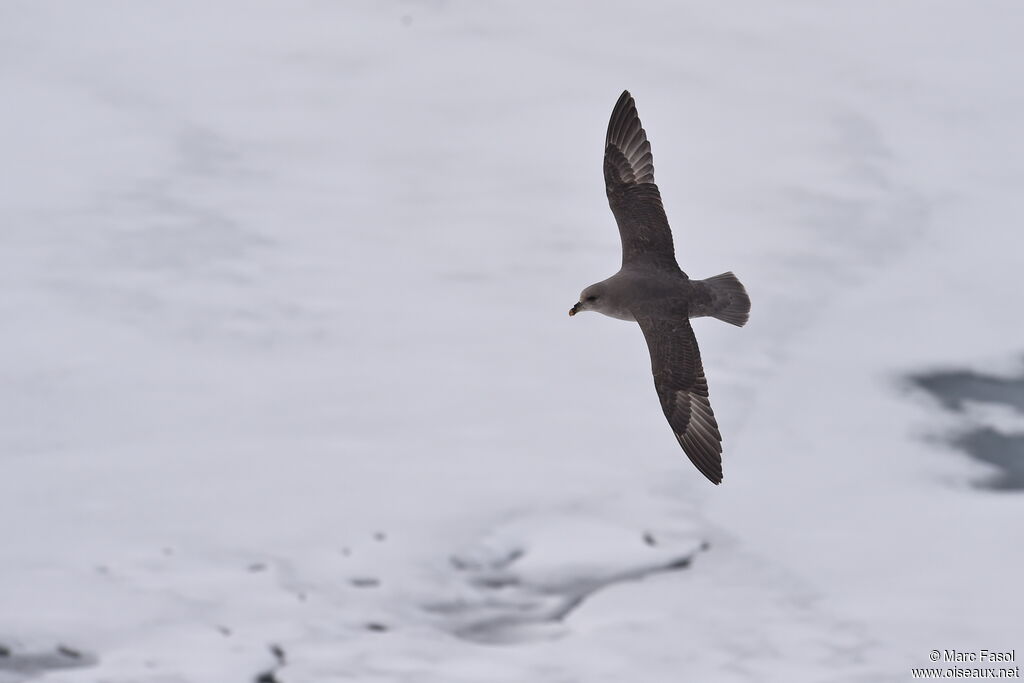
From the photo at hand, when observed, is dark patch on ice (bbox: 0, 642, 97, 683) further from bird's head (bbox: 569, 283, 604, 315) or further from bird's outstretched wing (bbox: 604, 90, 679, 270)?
bird's outstretched wing (bbox: 604, 90, 679, 270)

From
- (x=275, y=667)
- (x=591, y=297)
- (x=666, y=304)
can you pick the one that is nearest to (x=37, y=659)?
(x=275, y=667)

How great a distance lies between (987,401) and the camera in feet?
32.2

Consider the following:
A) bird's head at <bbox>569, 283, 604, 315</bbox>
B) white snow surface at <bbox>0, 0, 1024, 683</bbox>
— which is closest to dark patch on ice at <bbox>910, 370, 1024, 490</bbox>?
white snow surface at <bbox>0, 0, 1024, 683</bbox>

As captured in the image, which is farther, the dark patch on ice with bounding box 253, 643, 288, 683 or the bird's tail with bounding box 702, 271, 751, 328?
the dark patch on ice with bounding box 253, 643, 288, 683

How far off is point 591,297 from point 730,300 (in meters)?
0.82

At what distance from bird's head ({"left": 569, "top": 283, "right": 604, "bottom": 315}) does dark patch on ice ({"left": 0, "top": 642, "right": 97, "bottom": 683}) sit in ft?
10.8

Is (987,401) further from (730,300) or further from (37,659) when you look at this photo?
(37,659)

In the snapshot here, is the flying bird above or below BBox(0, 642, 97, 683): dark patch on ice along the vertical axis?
above

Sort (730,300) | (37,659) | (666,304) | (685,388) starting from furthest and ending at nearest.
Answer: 1. (37,659)
2. (730,300)
3. (685,388)
4. (666,304)

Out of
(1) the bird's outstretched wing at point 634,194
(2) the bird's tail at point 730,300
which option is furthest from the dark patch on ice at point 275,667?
(2) the bird's tail at point 730,300

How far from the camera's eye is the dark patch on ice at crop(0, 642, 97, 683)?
7.92m

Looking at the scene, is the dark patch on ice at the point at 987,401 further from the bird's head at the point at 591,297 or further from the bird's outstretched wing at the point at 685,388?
the bird's head at the point at 591,297

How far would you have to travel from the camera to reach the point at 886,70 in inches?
540

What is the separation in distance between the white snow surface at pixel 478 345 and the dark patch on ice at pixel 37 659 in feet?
0.08
